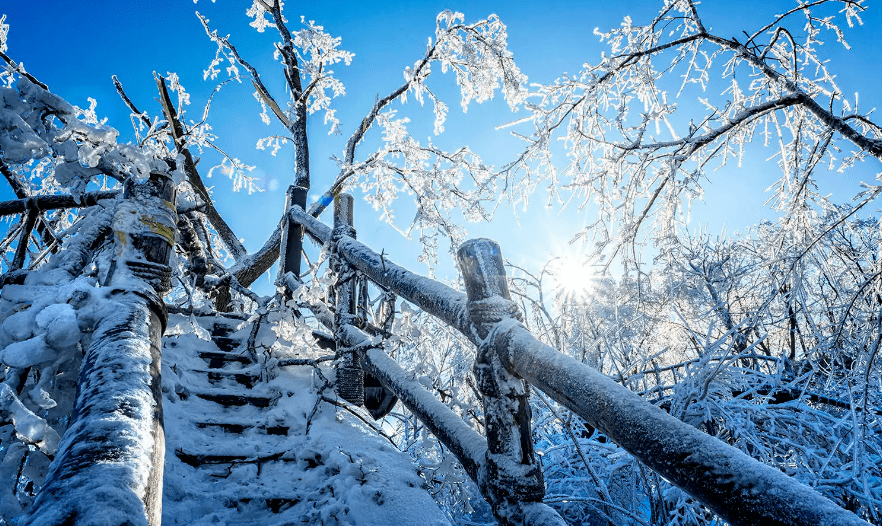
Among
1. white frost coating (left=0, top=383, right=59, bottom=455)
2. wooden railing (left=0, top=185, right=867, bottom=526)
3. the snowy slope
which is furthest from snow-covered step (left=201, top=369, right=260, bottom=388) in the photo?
white frost coating (left=0, top=383, right=59, bottom=455)

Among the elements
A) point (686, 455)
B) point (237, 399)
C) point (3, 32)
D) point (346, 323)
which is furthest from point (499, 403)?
point (3, 32)

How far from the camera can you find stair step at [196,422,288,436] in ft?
9.22

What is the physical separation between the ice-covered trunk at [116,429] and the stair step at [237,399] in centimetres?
180

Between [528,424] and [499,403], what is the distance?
0.17 m

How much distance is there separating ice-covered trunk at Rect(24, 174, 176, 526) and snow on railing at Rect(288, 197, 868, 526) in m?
1.22

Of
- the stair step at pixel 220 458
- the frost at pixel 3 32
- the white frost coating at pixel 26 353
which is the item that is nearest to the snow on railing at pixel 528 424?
the stair step at pixel 220 458

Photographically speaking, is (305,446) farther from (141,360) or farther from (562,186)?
(562,186)

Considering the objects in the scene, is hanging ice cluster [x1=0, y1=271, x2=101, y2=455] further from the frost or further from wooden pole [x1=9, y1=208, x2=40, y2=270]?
the frost

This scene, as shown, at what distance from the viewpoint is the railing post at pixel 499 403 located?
1.73 m

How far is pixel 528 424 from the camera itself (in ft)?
6.02

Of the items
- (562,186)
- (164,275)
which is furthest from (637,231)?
(164,275)

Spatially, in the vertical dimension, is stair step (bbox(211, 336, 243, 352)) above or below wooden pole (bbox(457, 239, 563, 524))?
above

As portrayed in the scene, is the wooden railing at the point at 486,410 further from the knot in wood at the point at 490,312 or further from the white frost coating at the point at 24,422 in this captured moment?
→ the white frost coating at the point at 24,422

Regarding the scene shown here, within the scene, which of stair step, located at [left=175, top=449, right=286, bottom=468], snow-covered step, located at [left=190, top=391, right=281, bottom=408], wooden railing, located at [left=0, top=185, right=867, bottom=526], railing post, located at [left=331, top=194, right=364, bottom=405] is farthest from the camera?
railing post, located at [left=331, top=194, right=364, bottom=405]
